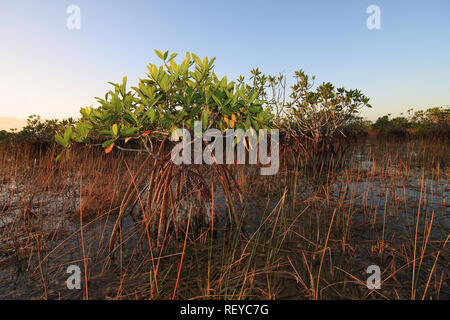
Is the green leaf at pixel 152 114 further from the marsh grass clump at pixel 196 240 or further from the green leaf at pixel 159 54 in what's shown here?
the green leaf at pixel 159 54

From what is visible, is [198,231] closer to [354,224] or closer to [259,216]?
[259,216]

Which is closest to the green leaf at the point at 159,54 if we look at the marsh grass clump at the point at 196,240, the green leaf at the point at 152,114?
the marsh grass clump at the point at 196,240

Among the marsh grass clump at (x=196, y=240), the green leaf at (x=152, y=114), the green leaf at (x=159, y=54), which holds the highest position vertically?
the green leaf at (x=159, y=54)

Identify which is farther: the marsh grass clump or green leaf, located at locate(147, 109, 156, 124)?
green leaf, located at locate(147, 109, 156, 124)

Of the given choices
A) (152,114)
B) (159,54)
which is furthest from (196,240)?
(159,54)

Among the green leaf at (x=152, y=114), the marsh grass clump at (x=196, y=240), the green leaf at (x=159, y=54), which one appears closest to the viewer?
the marsh grass clump at (x=196, y=240)

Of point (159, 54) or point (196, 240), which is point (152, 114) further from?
point (196, 240)

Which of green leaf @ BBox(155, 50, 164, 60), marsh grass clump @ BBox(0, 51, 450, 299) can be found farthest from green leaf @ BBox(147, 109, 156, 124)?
green leaf @ BBox(155, 50, 164, 60)

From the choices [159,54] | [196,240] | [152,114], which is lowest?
[196,240]

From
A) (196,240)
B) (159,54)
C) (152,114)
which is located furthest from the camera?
(196,240)

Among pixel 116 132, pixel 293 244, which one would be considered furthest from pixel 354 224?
pixel 116 132

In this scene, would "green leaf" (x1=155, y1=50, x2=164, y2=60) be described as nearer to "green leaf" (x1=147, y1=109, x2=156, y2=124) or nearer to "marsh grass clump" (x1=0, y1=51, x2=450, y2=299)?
"marsh grass clump" (x1=0, y1=51, x2=450, y2=299)

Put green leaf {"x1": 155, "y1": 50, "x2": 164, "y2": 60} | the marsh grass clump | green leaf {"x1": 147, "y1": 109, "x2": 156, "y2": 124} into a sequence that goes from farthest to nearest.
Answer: green leaf {"x1": 155, "y1": 50, "x2": 164, "y2": 60} < green leaf {"x1": 147, "y1": 109, "x2": 156, "y2": 124} < the marsh grass clump
